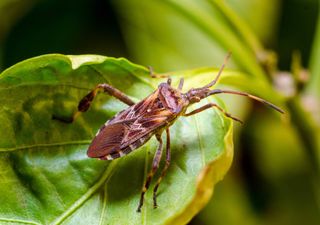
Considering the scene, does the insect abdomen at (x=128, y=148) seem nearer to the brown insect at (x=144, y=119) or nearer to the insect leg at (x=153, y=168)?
the brown insect at (x=144, y=119)

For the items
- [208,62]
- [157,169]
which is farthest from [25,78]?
[208,62]

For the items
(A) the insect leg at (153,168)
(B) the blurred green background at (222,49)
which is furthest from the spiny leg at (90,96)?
(B) the blurred green background at (222,49)

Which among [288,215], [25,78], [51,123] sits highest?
[25,78]

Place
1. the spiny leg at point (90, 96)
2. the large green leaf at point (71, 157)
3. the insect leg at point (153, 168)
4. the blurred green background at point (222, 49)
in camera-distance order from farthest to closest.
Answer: the blurred green background at point (222, 49)
the spiny leg at point (90, 96)
the insect leg at point (153, 168)
the large green leaf at point (71, 157)

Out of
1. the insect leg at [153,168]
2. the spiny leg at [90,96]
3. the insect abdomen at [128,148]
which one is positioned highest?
the spiny leg at [90,96]

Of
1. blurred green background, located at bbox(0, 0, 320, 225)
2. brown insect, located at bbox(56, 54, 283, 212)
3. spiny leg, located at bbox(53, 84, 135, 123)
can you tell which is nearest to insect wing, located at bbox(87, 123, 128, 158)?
brown insect, located at bbox(56, 54, 283, 212)

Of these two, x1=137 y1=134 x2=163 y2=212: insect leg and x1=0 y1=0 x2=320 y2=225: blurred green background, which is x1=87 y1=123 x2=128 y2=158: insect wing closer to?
x1=137 y1=134 x2=163 y2=212: insect leg

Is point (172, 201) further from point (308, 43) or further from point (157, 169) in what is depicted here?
point (308, 43)
